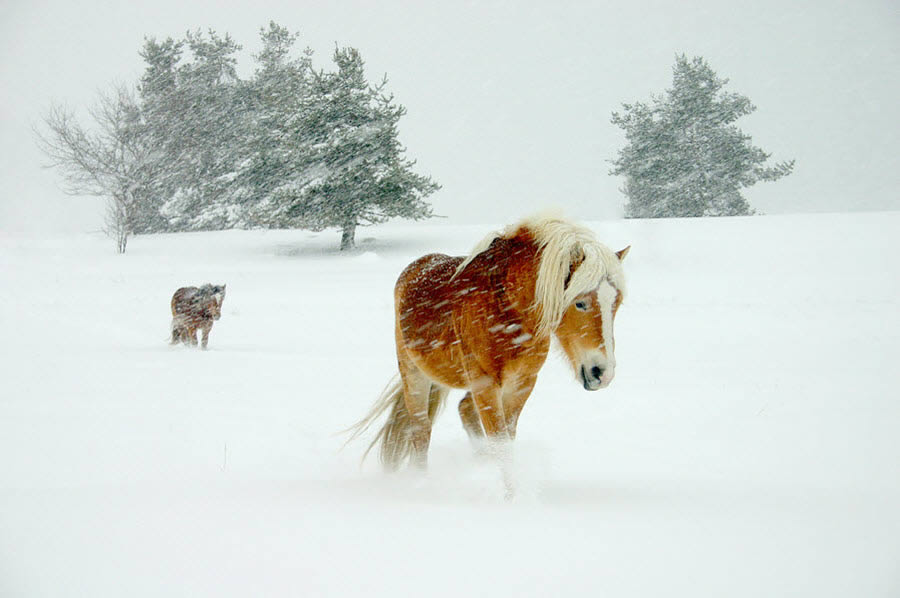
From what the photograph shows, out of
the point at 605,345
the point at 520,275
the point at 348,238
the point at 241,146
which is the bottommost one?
the point at 605,345

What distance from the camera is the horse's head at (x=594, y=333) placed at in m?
2.83

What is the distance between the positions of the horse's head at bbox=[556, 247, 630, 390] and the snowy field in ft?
1.73

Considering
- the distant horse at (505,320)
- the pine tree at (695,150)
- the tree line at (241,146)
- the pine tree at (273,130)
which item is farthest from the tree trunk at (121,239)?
the pine tree at (695,150)

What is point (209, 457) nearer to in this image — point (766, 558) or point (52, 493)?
point (52, 493)

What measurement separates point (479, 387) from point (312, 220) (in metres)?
21.3

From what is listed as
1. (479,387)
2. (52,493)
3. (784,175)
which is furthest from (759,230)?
(52,493)

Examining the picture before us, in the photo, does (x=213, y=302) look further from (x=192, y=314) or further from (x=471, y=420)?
(x=471, y=420)

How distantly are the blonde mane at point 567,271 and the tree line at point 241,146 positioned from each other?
67.0ft

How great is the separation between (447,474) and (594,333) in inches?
61.7

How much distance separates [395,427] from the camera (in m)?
4.11

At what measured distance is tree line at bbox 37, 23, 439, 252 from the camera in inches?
918

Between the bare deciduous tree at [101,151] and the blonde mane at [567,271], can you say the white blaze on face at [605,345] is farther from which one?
the bare deciduous tree at [101,151]

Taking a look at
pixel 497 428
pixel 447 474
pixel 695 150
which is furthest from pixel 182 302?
pixel 695 150

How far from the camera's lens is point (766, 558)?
2.14 meters
